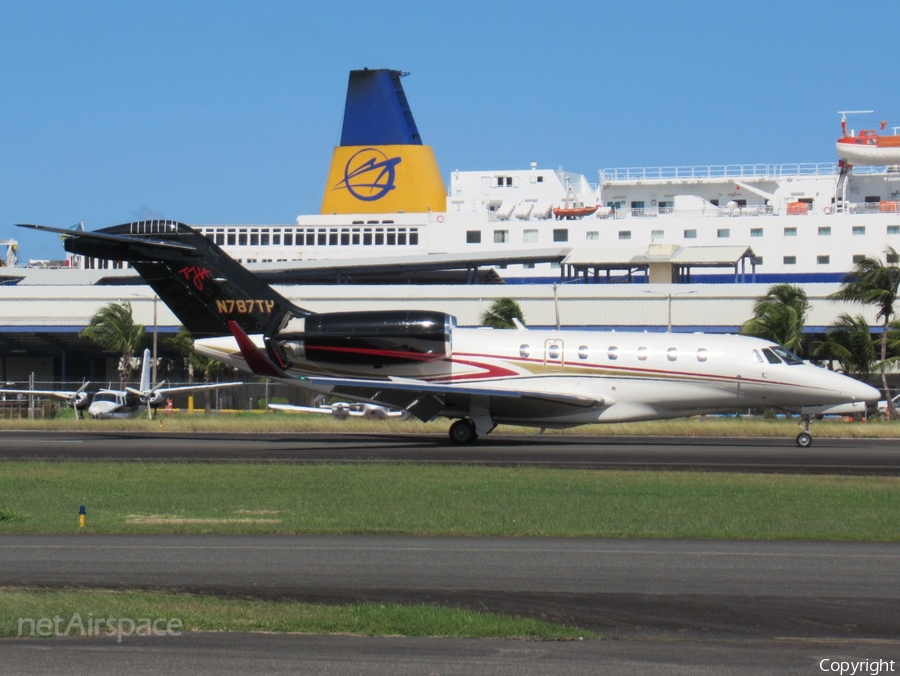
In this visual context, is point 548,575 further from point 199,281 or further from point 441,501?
point 199,281

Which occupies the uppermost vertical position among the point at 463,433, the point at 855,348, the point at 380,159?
the point at 380,159

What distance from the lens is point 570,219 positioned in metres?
74.2

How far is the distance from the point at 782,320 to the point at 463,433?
24.4m

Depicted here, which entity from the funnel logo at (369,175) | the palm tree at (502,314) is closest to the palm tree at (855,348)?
the palm tree at (502,314)

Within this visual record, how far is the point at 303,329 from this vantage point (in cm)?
2923

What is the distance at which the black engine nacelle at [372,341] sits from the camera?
94.8 feet

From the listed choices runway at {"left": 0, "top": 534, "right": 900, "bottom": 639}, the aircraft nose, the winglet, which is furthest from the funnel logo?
runway at {"left": 0, "top": 534, "right": 900, "bottom": 639}

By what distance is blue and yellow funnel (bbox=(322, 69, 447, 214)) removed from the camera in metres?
79.4

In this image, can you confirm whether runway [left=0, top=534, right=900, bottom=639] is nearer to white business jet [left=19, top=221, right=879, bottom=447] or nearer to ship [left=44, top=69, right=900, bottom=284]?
white business jet [left=19, top=221, right=879, bottom=447]

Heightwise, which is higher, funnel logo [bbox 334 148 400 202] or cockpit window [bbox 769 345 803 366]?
funnel logo [bbox 334 148 400 202]

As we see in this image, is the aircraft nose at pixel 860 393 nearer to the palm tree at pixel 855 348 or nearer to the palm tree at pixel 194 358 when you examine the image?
the palm tree at pixel 855 348

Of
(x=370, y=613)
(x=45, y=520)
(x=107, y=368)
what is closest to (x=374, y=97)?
(x=107, y=368)

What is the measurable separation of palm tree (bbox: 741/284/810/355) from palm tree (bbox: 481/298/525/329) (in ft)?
36.9

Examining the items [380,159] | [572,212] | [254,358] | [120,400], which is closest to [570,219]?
[572,212]
